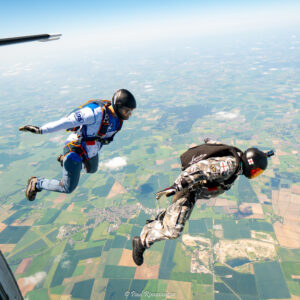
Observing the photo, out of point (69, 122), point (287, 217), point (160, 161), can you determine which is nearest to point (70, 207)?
point (160, 161)

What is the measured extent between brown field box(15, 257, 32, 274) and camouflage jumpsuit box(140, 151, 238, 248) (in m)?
44.8

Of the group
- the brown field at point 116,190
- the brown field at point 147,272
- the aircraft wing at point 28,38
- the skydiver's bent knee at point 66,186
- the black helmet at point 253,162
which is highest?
the aircraft wing at point 28,38

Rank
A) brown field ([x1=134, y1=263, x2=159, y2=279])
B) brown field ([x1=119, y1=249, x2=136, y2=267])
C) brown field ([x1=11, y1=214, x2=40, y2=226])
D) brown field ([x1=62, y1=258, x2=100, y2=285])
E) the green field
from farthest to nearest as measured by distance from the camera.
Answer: brown field ([x1=11, y1=214, x2=40, y2=226]) < brown field ([x1=119, y1=249, x2=136, y2=267]) < brown field ([x1=62, y1=258, x2=100, y2=285]) < brown field ([x1=134, y1=263, x2=159, y2=279]) < the green field

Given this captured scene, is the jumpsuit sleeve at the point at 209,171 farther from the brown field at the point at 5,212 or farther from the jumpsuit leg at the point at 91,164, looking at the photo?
the brown field at the point at 5,212

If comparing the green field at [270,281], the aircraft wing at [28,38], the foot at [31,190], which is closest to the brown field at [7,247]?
the green field at [270,281]

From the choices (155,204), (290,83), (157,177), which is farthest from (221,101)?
(155,204)

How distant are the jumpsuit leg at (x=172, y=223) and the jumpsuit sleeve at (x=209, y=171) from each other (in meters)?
0.68

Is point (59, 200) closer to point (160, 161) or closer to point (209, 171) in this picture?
point (160, 161)

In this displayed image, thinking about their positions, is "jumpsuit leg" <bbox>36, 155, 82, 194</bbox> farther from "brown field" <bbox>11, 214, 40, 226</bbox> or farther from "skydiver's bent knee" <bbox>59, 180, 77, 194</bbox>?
"brown field" <bbox>11, 214, 40, 226</bbox>

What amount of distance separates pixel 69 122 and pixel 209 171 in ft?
7.79

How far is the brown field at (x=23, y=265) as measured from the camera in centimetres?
3641

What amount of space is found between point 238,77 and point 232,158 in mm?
198673

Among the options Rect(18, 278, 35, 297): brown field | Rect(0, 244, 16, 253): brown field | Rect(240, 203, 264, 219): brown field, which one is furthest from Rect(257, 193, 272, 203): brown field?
Rect(0, 244, 16, 253): brown field

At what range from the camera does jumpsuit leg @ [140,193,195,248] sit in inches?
124
